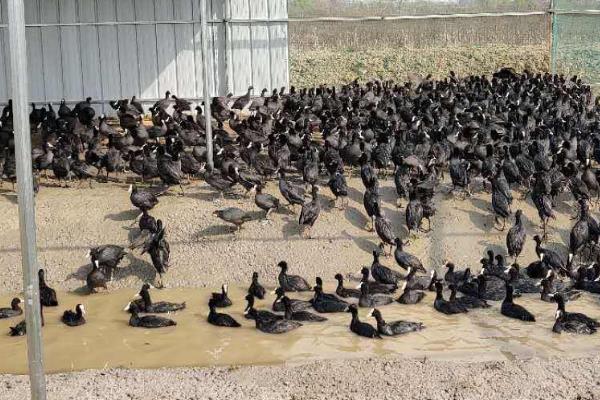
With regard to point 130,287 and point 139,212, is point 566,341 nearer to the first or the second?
point 130,287

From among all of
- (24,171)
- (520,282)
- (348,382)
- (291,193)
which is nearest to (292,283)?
(291,193)

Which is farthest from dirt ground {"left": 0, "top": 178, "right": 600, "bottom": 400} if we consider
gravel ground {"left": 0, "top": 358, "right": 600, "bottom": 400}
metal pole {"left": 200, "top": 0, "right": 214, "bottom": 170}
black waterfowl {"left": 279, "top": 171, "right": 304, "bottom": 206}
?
metal pole {"left": 200, "top": 0, "right": 214, "bottom": 170}

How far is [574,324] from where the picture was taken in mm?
11430

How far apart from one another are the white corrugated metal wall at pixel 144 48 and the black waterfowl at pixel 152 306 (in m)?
12.2

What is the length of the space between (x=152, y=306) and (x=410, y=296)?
147 inches

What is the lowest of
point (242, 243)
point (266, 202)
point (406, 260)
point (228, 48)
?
point (406, 260)

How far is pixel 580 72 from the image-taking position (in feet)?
102

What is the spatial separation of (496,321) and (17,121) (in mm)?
7613

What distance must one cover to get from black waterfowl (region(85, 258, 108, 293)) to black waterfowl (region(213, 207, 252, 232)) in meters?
2.23

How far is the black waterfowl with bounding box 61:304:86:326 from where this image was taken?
12.3 meters

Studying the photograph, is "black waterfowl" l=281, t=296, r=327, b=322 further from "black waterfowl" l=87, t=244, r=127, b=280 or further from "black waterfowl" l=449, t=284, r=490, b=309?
"black waterfowl" l=87, t=244, r=127, b=280

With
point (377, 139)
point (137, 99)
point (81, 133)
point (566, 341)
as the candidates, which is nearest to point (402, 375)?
point (566, 341)

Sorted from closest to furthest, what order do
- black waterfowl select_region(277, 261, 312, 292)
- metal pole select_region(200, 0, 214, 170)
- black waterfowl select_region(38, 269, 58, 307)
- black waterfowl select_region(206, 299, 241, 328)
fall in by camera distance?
black waterfowl select_region(206, 299, 241, 328), black waterfowl select_region(38, 269, 58, 307), black waterfowl select_region(277, 261, 312, 292), metal pole select_region(200, 0, 214, 170)

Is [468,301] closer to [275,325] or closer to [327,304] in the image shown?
[327,304]
